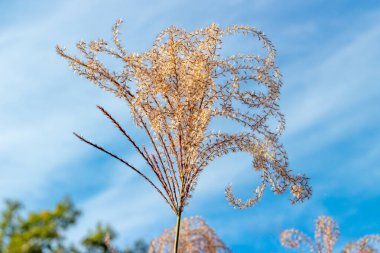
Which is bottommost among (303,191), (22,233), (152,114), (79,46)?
(303,191)

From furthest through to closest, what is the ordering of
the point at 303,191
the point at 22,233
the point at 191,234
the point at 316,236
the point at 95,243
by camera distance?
the point at 95,243
the point at 22,233
the point at 303,191
the point at 191,234
the point at 316,236

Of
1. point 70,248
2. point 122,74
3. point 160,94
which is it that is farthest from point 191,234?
point 70,248

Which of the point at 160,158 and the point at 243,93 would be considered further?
the point at 243,93

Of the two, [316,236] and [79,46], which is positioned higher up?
[79,46]

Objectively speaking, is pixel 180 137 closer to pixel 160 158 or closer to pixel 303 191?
pixel 160 158

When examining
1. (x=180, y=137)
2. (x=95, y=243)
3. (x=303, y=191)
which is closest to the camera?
(x=180, y=137)

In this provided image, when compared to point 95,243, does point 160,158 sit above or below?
below

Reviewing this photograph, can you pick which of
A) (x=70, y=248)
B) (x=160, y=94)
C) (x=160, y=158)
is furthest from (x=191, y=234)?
(x=70, y=248)

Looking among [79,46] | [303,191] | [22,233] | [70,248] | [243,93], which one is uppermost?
[22,233]

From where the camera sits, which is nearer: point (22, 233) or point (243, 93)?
point (243, 93)

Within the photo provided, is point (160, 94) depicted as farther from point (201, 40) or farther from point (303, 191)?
point (303, 191)
